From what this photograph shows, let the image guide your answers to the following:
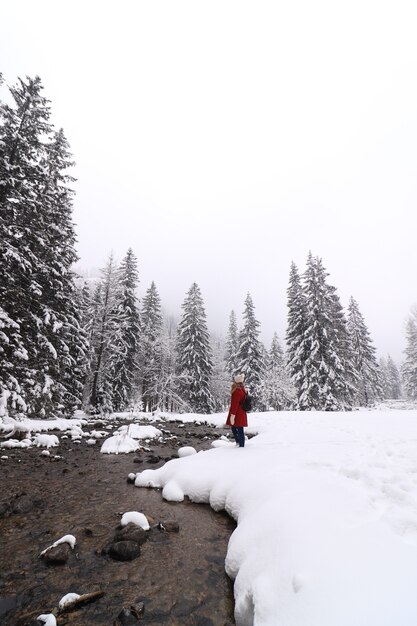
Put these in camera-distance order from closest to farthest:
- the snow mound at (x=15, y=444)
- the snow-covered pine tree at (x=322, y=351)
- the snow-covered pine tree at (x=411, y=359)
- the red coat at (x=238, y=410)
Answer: the red coat at (x=238, y=410)
the snow mound at (x=15, y=444)
the snow-covered pine tree at (x=322, y=351)
the snow-covered pine tree at (x=411, y=359)

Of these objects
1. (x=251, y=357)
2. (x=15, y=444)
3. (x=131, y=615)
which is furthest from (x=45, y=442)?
(x=251, y=357)

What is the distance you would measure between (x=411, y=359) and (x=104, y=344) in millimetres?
44861

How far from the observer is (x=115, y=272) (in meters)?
28.4

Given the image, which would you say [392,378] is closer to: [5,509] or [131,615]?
[5,509]

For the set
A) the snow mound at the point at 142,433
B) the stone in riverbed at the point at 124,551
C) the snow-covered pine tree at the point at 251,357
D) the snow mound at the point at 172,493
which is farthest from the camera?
the snow-covered pine tree at the point at 251,357

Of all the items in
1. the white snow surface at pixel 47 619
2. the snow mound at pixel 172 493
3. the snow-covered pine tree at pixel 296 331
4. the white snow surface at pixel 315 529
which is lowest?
the white snow surface at pixel 47 619

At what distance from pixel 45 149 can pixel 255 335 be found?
27611 mm

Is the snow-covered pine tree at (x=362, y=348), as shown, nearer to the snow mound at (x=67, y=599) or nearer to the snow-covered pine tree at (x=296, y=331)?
the snow-covered pine tree at (x=296, y=331)

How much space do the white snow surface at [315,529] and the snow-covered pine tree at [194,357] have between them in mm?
25660

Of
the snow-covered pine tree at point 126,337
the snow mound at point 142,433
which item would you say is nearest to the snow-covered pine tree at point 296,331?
the snow-covered pine tree at point 126,337

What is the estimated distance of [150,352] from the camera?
3344 centimetres

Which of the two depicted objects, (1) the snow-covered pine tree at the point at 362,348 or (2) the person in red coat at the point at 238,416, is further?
(1) the snow-covered pine tree at the point at 362,348

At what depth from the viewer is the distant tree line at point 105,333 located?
12.6m

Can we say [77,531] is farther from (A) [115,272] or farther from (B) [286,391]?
(B) [286,391]
